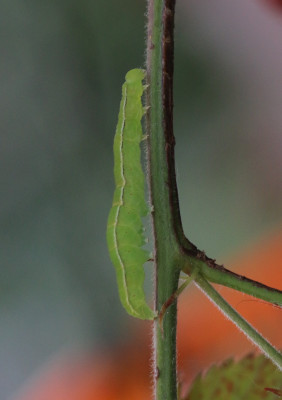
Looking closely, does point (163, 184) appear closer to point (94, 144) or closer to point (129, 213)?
point (129, 213)

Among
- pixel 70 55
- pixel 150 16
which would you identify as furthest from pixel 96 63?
pixel 150 16

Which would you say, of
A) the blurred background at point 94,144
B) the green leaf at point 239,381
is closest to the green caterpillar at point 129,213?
the green leaf at point 239,381

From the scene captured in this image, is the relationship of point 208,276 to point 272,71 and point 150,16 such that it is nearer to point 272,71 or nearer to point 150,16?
point 150,16

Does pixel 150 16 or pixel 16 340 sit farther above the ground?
pixel 150 16

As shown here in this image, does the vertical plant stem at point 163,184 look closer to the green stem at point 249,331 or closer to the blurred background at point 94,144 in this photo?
the green stem at point 249,331

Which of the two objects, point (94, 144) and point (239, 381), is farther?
point (94, 144)

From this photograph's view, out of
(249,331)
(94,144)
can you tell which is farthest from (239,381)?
(94,144)
